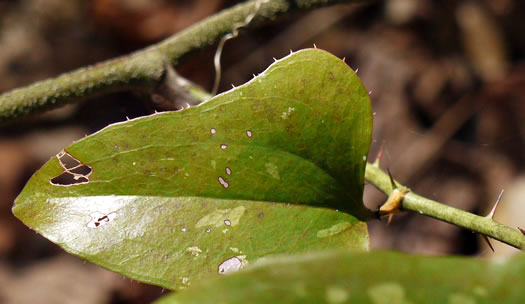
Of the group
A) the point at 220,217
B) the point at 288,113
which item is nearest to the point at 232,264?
the point at 220,217

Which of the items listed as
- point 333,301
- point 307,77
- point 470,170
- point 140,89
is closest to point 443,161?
point 470,170

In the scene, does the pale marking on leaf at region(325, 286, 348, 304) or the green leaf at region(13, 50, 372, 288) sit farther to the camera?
the green leaf at region(13, 50, 372, 288)

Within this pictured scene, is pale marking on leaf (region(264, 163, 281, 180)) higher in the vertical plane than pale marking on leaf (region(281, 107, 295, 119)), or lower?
lower

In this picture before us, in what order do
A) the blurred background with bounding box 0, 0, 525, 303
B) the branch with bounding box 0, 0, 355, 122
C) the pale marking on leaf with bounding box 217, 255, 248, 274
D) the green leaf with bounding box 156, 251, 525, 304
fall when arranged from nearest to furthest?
the green leaf with bounding box 156, 251, 525, 304 → the pale marking on leaf with bounding box 217, 255, 248, 274 → the branch with bounding box 0, 0, 355, 122 → the blurred background with bounding box 0, 0, 525, 303

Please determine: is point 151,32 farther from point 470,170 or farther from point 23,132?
point 470,170

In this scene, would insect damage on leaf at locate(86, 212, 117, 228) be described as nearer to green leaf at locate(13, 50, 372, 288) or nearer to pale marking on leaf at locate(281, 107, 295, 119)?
green leaf at locate(13, 50, 372, 288)

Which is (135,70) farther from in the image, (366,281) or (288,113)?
(366,281)

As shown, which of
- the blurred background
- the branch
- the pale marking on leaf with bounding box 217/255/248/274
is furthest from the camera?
the blurred background

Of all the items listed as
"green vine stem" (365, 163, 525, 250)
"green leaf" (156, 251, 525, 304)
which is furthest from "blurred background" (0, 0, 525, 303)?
"green leaf" (156, 251, 525, 304)
